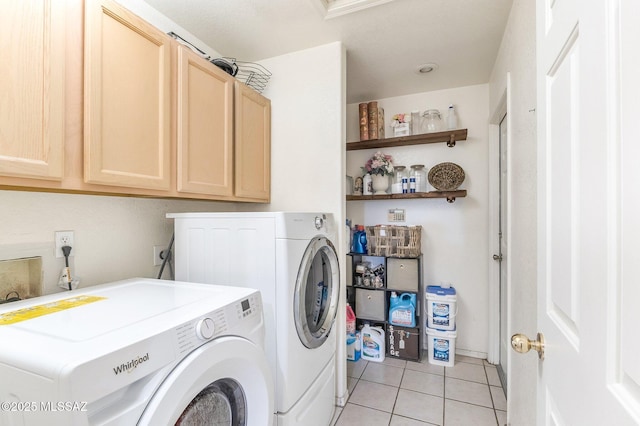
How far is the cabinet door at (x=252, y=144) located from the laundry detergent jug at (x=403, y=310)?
4.71ft

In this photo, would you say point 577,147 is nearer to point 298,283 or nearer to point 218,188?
point 298,283

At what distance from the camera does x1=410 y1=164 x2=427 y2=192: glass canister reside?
2.67 metres

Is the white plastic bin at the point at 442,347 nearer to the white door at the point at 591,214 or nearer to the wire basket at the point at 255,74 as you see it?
the white door at the point at 591,214

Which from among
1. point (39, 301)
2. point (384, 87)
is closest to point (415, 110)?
point (384, 87)

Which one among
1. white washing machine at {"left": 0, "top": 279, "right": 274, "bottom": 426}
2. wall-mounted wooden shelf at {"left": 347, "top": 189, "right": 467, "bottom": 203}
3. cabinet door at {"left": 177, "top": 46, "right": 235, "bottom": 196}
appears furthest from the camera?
wall-mounted wooden shelf at {"left": 347, "top": 189, "right": 467, "bottom": 203}

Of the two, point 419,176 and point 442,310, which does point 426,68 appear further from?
point 442,310

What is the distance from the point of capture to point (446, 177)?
2525mm

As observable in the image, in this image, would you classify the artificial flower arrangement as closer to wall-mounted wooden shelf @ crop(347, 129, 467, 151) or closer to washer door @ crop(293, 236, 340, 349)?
wall-mounted wooden shelf @ crop(347, 129, 467, 151)

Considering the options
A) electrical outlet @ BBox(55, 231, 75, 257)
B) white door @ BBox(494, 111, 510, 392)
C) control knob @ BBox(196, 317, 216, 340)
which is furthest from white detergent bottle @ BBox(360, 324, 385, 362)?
electrical outlet @ BBox(55, 231, 75, 257)

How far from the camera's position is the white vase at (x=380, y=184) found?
2723 mm

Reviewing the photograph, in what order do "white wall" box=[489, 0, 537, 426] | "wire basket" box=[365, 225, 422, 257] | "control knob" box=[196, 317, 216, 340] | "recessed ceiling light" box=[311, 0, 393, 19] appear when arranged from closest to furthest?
"control knob" box=[196, 317, 216, 340], "white wall" box=[489, 0, 537, 426], "recessed ceiling light" box=[311, 0, 393, 19], "wire basket" box=[365, 225, 422, 257]

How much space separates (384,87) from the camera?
2.70 meters

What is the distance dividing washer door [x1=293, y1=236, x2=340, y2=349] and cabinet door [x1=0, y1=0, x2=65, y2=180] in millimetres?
1055

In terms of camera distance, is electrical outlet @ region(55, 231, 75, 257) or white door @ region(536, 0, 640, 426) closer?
white door @ region(536, 0, 640, 426)
